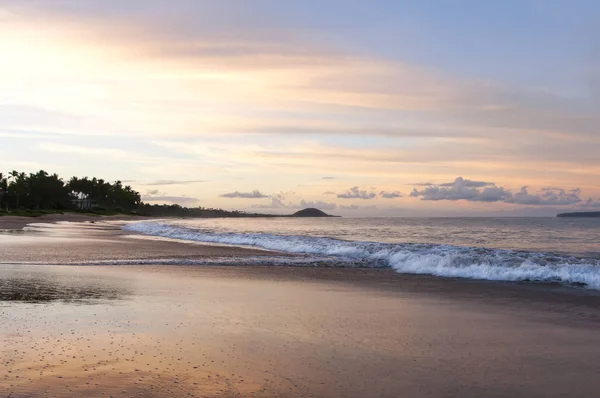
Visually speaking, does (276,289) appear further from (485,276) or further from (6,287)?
(485,276)

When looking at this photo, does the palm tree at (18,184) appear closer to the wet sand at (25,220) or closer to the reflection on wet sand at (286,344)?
the wet sand at (25,220)

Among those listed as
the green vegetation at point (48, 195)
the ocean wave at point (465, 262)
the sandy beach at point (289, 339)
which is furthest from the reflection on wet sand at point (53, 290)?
the green vegetation at point (48, 195)

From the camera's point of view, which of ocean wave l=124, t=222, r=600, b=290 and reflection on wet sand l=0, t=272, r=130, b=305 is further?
ocean wave l=124, t=222, r=600, b=290

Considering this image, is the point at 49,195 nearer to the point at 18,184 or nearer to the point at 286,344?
the point at 18,184

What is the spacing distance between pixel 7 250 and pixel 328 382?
23938mm

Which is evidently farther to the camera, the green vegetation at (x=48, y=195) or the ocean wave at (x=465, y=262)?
the green vegetation at (x=48, y=195)

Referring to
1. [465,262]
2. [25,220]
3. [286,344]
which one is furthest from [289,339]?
[25,220]

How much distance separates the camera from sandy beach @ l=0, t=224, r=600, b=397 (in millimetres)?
6719

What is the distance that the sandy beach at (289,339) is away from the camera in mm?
6719

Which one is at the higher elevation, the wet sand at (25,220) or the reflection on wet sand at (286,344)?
the wet sand at (25,220)

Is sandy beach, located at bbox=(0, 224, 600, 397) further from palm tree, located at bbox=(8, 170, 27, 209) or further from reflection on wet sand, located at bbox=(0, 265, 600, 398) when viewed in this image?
palm tree, located at bbox=(8, 170, 27, 209)

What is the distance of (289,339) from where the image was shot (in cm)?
908

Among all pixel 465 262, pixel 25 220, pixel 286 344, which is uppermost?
pixel 25 220

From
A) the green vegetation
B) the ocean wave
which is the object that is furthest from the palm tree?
the ocean wave
